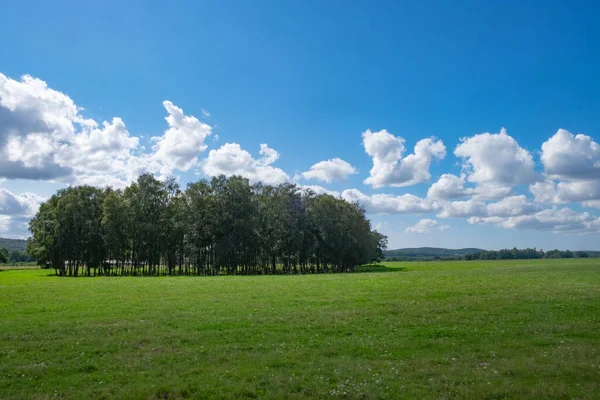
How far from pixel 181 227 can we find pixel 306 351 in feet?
304

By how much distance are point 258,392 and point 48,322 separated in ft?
57.6

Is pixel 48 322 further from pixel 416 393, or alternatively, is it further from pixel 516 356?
pixel 516 356

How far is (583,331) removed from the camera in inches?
762

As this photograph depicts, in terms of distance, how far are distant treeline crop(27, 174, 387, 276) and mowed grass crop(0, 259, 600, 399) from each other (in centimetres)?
7384

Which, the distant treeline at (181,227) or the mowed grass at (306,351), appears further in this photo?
the distant treeline at (181,227)

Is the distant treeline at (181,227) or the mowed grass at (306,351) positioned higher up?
the distant treeline at (181,227)

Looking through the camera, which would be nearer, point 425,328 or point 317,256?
point 425,328

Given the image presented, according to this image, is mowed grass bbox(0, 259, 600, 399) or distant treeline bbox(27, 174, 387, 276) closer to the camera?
mowed grass bbox(0, 259, 600, 399)

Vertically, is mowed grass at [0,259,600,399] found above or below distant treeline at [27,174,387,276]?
below

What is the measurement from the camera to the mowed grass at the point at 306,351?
12.2m

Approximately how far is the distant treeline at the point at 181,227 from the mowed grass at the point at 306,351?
73.8 metres

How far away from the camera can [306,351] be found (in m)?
16.3

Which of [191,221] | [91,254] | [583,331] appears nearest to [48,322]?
[583,331]

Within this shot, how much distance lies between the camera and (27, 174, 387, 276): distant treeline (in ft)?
331
